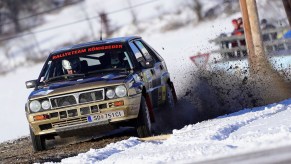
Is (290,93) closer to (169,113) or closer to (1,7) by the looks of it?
(169,113)

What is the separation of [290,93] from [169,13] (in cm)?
2773

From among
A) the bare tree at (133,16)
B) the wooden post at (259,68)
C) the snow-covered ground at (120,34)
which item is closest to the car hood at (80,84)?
the wooden post at (259,68)

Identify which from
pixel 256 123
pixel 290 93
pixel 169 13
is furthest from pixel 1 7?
pixel 256 123

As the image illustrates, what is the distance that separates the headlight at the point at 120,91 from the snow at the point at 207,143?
76cm

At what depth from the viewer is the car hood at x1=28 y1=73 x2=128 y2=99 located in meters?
11.2

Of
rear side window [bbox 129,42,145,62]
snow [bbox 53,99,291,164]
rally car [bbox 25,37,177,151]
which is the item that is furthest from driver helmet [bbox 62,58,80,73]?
snow [bbox 53,99,291,164]

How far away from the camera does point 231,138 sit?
360 inches

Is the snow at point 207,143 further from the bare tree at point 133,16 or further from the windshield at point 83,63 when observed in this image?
the bare tree at point 133,16

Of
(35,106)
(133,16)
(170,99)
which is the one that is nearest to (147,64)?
(170,99)

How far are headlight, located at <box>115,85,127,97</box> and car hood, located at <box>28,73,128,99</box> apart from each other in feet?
0.21

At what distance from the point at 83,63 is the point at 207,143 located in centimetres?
352

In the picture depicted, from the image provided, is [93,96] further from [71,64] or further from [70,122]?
[71,64]

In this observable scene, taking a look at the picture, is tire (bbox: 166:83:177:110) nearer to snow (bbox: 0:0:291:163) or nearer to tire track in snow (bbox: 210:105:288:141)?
snow (bbox: 0:0:291:163)

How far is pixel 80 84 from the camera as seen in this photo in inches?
447
